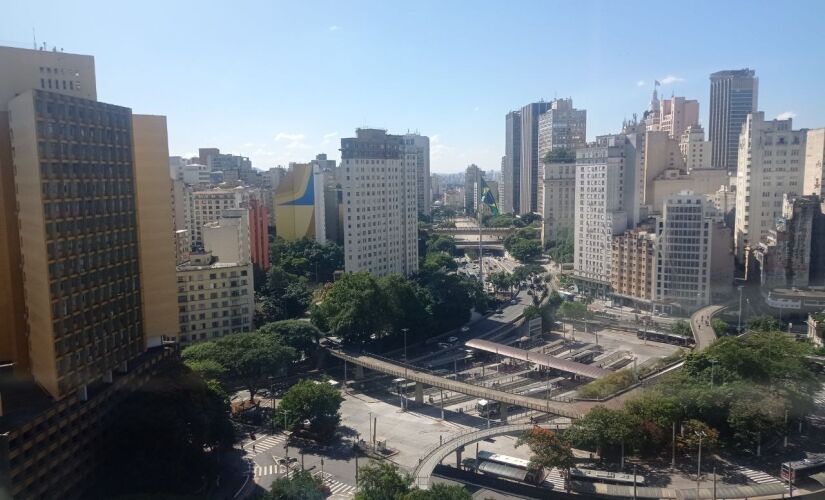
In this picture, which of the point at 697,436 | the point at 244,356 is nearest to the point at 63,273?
the point at 244,356

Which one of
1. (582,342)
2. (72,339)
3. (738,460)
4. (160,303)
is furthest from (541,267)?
(72,339)

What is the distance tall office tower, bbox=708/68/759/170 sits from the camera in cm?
3859

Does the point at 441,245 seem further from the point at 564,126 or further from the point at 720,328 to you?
the point at 720,328

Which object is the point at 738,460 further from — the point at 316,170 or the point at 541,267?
the point at 316,170

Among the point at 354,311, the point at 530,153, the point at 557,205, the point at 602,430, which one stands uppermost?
the point at 530,153

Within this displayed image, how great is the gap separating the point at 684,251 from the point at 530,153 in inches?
1142

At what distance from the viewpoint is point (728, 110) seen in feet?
131

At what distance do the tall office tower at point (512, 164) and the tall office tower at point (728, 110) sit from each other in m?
16.2

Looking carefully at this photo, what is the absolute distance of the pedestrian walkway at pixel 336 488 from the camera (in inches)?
441

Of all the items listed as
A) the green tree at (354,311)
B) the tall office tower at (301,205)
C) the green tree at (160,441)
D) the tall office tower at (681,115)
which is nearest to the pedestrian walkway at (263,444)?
the green tree at (160,441)

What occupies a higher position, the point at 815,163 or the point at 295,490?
the point at 815,163

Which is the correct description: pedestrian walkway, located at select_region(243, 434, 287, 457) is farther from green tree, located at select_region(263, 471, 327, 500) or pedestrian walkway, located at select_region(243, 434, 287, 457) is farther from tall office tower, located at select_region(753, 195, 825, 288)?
tall office tower, located at select_region(753, 195, 825, 288)

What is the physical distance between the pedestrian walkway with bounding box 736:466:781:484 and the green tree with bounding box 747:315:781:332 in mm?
9273

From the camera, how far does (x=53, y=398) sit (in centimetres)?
966
